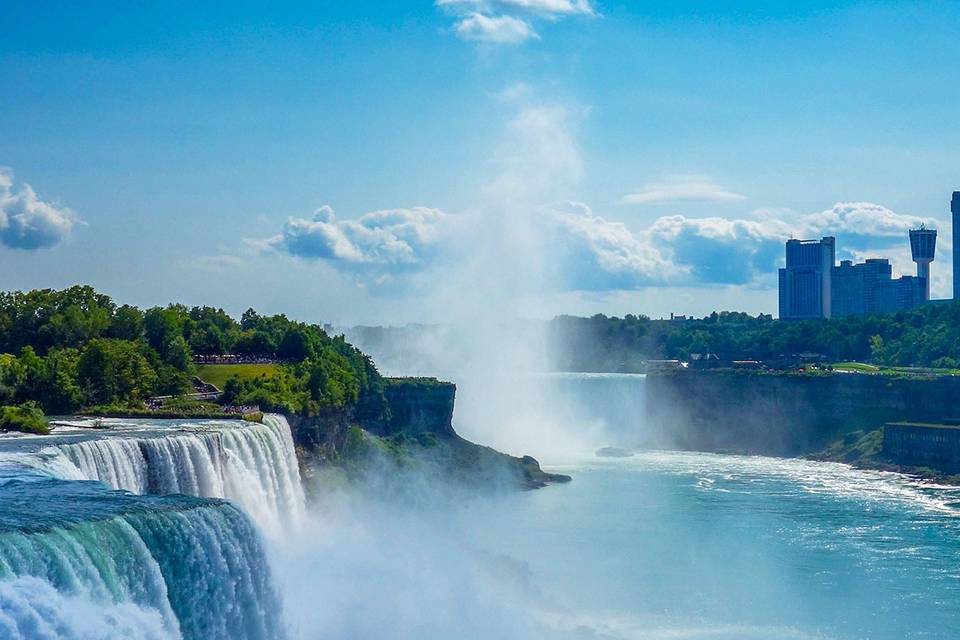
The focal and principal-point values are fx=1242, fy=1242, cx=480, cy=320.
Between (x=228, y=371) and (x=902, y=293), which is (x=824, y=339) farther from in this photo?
(x=902, y=293)

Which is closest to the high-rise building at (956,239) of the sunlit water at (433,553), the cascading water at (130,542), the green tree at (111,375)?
the sunlit water at (433,553)

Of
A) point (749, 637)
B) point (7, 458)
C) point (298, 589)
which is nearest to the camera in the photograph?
point (7, 458)

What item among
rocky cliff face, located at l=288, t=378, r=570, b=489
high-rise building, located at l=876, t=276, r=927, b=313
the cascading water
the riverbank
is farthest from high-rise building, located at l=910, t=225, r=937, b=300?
the cascading water

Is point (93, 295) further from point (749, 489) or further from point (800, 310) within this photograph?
point (800, 310)

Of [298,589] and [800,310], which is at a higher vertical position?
[800,310]

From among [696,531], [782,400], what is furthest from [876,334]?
[696,531]

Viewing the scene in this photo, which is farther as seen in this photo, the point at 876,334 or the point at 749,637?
the point at 876,334
